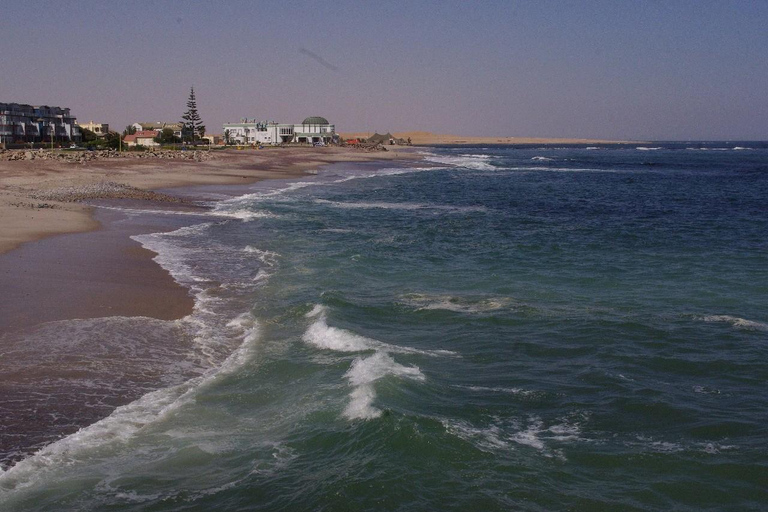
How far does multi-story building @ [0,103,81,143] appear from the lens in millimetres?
96188

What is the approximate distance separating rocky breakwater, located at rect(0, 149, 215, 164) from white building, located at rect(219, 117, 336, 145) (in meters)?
62.8

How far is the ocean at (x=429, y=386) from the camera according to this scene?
8.70m

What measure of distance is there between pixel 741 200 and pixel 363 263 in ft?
115

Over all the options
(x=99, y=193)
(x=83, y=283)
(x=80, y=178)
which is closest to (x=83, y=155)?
(x=80, y=178)

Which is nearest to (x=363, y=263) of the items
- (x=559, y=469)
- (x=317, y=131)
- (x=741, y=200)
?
(x=559, y=469)

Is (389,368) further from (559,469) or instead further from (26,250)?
(26,250)

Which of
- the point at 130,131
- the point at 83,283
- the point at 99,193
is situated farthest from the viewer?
the point at 130,131

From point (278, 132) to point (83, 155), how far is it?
87810 mm

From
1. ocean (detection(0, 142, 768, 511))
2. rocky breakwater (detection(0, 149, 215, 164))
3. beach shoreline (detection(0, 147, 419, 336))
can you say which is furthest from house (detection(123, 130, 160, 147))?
ocean (detection(0, 142, 768, 511))

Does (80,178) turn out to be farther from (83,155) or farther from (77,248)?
(77,248)

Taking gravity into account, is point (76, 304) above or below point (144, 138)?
below

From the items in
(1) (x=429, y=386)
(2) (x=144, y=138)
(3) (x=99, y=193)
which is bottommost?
(1) (x=429, y=386)

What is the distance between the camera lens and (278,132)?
5989 inches

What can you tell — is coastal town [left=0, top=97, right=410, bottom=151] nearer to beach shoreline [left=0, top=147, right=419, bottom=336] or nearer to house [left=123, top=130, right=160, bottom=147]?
house [left=123, top=130, right=160, bottom=147]
